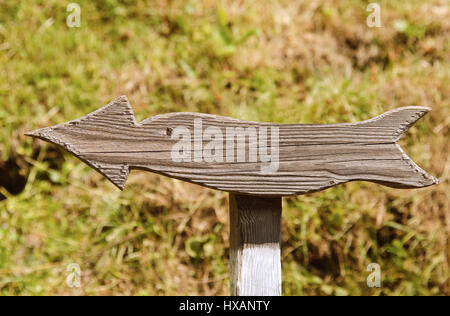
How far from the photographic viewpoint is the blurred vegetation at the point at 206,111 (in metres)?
2.48

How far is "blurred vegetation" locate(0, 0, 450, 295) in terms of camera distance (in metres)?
2.48

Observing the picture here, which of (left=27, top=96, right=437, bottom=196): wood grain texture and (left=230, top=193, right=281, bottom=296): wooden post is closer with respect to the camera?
(left=27, top=96, right=437, bottom=196): wood grain texture

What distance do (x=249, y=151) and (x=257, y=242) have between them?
1.12 feet

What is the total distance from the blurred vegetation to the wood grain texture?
1.17m

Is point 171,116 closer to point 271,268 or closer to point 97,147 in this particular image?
point 97,147

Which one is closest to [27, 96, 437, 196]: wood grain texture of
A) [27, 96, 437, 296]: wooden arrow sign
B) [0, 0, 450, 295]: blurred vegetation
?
[27, 96, 437, 296]: wooden arrow sign

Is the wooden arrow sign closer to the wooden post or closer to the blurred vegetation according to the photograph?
the wooden post

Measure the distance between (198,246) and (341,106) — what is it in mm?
1359

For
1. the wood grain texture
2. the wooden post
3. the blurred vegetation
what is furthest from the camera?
the blurred vegetation

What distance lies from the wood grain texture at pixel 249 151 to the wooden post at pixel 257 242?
100 mm

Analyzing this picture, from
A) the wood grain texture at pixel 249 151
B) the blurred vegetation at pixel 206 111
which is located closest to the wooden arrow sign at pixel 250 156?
the wood grain texture at pixel 249 151

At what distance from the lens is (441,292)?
2.47 meters
